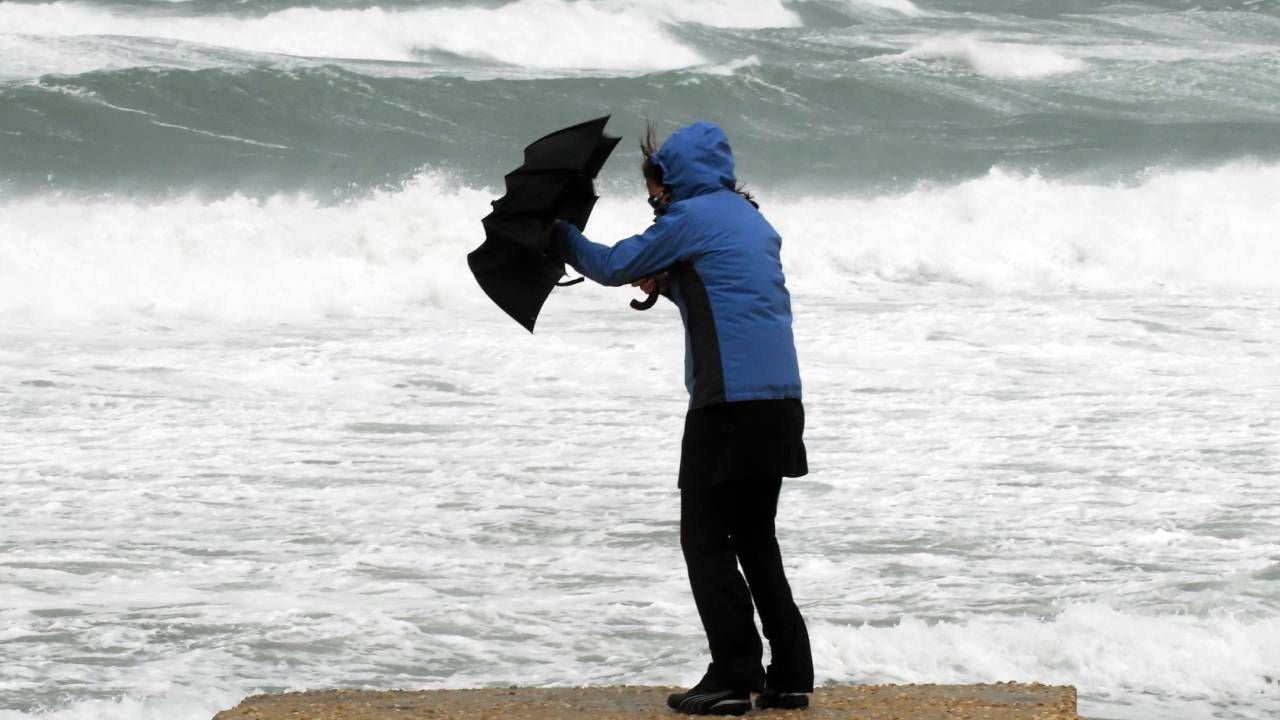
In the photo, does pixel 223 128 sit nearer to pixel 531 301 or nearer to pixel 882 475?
pixel 882 475

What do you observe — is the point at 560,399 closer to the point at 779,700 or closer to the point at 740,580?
the point at 779,700

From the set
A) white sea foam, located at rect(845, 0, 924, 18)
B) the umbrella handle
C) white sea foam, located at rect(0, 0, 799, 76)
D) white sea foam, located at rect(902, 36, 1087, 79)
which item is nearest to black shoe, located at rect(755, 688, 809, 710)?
the umbrella handle

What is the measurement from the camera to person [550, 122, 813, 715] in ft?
12.5

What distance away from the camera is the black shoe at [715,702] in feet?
13.3

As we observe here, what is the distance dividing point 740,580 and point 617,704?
0.60 m

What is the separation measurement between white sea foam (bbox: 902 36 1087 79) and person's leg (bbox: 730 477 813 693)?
30477 millimetres

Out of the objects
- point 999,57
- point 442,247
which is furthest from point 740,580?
point 999,57

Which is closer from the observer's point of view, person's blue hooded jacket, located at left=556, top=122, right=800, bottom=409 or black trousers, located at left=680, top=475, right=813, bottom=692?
person's blue hooded jacket, located at left=556, top=122, right=800, bottom=409

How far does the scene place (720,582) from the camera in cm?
396

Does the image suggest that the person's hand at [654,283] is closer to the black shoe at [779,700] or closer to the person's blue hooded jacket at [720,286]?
the person's blue hooded jacket at [720,286]

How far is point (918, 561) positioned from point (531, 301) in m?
3.01

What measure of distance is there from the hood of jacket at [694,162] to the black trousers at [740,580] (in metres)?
0.68

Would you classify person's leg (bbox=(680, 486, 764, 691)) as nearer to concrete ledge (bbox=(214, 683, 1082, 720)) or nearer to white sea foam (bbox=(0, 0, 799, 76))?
concrete ledge (bbox=(214, 683, 1082, 720))

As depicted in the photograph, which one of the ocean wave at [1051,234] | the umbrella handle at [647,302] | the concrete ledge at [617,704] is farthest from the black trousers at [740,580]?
the ocean wave at [1051,234]
